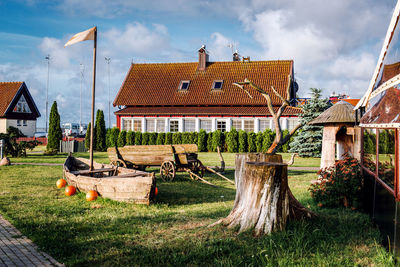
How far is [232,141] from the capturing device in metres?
27.2

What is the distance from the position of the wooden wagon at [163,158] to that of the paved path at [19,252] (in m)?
6.27

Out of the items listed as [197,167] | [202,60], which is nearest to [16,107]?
[202,60]

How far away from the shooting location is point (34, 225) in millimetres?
6457

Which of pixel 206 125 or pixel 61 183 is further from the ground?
pixel 206 125

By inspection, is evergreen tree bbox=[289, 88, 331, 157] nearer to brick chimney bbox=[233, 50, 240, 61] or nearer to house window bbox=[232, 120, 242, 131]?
house window bbox=[232, 120, 242, 131]

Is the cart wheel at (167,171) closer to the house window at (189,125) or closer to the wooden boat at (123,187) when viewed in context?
the wooden boat at (123,187)

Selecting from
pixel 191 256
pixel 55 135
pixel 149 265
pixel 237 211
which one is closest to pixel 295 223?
pixel 237 211

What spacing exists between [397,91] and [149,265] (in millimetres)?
3492

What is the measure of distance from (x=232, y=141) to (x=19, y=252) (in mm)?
22717

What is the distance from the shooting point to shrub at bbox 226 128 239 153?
27.2 metres

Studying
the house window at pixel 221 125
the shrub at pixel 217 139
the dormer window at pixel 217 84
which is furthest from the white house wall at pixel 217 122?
the dormer window at pixel 217 84

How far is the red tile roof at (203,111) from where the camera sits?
2861 centimetres

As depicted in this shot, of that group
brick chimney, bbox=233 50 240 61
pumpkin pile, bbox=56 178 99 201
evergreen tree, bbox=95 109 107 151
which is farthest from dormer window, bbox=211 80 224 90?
pumpkin pile, bbox=56 178 99 201

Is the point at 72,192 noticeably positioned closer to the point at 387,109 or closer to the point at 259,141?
the point at 387,109
